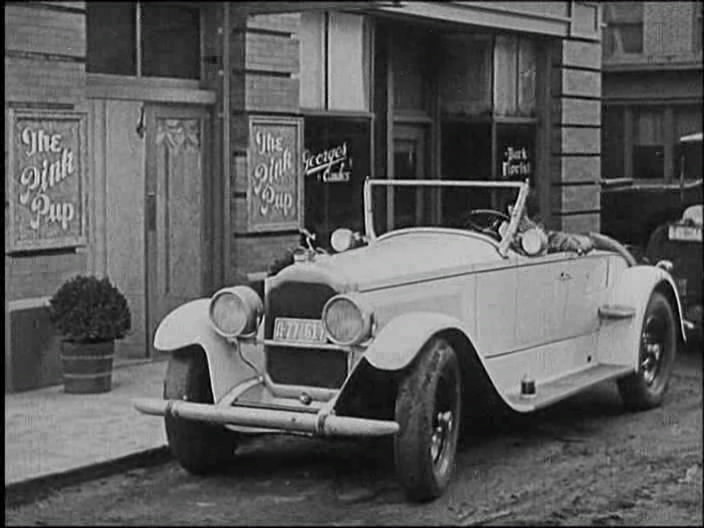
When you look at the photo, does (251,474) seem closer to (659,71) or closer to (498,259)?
(498,259)

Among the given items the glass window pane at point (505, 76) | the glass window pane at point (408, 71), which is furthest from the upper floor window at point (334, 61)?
the glass window pane at point (505, 76)

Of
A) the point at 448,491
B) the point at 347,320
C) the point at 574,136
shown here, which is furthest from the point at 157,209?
the point at 448,491

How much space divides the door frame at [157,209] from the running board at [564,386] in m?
2.43

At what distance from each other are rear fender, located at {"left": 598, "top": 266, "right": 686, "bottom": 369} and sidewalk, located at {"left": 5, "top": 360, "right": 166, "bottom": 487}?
234cm

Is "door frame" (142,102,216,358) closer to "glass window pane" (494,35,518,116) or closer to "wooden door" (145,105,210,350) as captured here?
"wooden door" (145,105,210,350)

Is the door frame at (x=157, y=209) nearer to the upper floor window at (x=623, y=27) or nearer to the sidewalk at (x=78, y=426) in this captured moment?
the sidewalk at (x=78, y=426)

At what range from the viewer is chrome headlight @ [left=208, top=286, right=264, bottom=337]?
6.62 meters

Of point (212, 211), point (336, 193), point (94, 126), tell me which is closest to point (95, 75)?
point (94, 126)

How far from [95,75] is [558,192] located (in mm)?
2995

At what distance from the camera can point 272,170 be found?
998 centimetres

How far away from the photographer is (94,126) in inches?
371

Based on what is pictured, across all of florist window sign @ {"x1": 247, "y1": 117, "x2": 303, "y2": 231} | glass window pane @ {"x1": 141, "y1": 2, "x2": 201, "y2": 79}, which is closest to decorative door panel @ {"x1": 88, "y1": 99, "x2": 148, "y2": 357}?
glass window pane @ {"x1": 141, "y1": 2, "x2": 201, "y2": 79}

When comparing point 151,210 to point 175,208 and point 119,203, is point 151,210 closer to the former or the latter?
point 119,203

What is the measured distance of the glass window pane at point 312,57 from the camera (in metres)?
9.54
